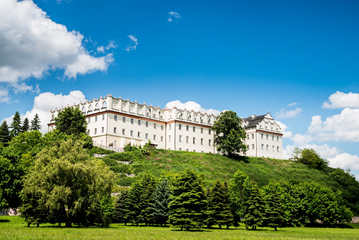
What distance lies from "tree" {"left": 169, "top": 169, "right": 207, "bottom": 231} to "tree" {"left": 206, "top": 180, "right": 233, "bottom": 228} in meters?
4.45

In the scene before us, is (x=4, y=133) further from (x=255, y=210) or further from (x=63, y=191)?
(x=255, y=210)

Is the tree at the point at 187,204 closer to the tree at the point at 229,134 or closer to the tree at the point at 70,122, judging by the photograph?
the tree at the point at 70,122

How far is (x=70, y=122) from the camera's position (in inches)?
2520

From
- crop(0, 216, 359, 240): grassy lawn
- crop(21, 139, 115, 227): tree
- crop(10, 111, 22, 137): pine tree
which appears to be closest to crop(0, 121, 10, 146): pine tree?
crop(10, 111, 22, 137): pine tree

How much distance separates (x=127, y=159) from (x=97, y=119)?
51.4ft

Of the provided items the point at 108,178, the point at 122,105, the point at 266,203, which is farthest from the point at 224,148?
the point at 108,178

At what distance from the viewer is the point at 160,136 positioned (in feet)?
263

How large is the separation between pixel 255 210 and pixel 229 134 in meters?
41.6

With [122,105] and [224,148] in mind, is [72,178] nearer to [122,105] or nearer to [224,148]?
[122,105]

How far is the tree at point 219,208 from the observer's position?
35.8 metres

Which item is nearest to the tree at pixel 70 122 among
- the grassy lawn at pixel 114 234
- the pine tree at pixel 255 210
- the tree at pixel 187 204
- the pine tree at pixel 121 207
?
the pine tree at pixel 121 207

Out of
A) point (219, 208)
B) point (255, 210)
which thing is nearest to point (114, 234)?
point (219, 208)

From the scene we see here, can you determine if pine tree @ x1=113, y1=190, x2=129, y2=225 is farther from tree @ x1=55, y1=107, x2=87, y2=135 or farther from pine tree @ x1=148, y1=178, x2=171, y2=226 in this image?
tree @ x1=55, y1=107, x2=87, y2=135

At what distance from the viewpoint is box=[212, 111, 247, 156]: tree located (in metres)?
76.7
